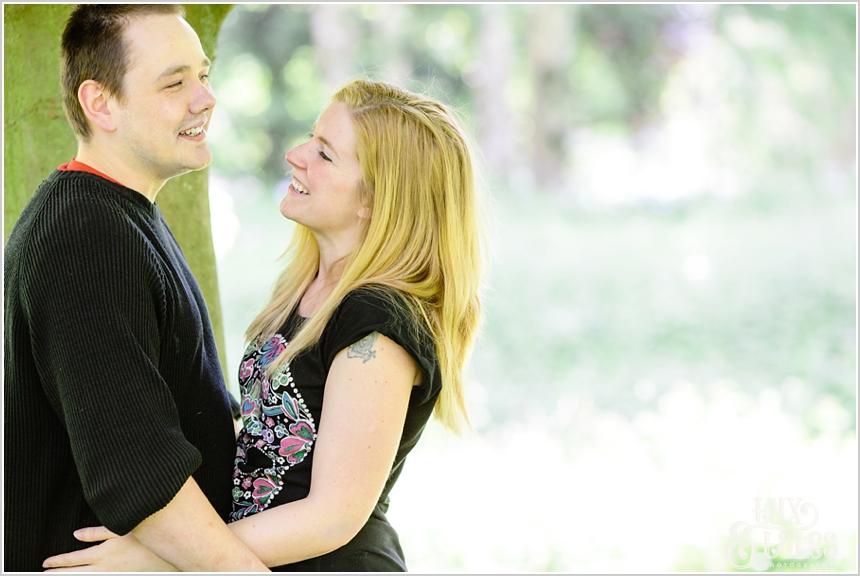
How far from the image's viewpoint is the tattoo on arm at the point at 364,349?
2070 millimetres

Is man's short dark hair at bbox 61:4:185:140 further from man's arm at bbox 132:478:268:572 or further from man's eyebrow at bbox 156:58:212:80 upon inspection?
man's arm at bbox 132:478:268:572

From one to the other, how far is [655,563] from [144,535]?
347 centimetres

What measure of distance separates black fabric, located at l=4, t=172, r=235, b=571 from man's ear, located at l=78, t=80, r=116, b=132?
16 centimetres

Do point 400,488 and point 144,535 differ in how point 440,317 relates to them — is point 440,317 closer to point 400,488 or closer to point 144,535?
point 144,535

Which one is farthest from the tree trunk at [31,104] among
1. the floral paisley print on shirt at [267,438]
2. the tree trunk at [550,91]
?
the tree trunk at [550,91]

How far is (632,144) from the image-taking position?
50.3ft

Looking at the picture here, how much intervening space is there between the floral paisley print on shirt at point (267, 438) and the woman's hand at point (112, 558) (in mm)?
243

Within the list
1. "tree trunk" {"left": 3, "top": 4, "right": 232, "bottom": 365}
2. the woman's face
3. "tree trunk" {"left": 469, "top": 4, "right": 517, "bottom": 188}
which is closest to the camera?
the woman's face

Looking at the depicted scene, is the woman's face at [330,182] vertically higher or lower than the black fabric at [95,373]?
higher

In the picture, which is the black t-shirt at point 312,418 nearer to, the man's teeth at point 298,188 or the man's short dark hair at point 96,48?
the man's teeth at point 298,188

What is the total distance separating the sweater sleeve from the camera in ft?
6.14

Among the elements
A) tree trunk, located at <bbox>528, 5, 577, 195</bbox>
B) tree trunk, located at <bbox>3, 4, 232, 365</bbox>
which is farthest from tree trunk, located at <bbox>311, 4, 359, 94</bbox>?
tree trunk, located at <bbox>3, 4, 232, 365</bbox>

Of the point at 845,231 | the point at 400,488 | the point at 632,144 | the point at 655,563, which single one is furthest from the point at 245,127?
the point at 655,563

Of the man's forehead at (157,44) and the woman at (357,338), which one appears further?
the man's forehead at (157,44)
